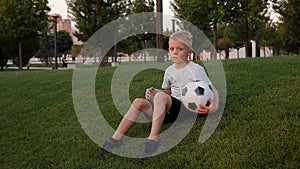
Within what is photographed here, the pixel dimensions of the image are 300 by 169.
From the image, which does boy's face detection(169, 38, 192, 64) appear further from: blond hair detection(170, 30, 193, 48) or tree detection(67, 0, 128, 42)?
tree detection(67, 0, 128, 42)

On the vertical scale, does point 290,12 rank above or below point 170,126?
above

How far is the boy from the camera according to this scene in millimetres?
4121

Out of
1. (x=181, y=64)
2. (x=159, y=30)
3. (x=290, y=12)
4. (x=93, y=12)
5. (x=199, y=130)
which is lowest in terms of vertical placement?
(x=199, y=130)

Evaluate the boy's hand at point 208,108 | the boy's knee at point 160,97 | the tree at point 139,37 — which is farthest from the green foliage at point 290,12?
the boy's knee at point 160,97

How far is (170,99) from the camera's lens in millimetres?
4270

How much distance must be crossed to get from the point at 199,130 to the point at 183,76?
0.69m

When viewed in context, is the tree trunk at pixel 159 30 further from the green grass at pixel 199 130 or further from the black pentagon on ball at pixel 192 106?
the black pentagon on ball at pixel 192 106

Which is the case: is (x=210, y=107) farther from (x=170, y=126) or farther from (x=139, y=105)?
(x=139, y=105)

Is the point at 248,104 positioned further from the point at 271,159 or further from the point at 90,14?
the point at 90,14

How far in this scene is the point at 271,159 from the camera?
337cm

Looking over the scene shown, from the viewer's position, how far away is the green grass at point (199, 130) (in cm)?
360

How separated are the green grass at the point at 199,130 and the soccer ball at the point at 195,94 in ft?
1.11

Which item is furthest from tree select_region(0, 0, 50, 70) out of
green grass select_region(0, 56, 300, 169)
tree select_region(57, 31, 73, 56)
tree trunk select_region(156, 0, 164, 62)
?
tree select_region(57, 31, 73, 56)

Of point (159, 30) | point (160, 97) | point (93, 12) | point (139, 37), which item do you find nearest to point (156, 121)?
point (160, 97)
